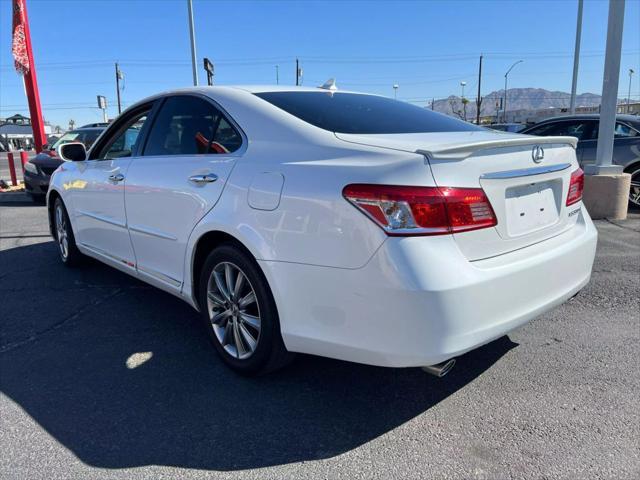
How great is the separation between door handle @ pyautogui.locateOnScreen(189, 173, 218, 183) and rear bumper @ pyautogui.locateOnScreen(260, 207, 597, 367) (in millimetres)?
680

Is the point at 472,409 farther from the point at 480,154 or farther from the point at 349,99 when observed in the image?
the point at 349,99

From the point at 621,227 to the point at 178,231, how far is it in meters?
6.30

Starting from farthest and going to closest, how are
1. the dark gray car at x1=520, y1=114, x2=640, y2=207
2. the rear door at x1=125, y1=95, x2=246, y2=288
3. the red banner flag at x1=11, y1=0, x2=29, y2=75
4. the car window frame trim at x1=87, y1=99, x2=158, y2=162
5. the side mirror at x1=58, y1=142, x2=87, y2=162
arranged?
the red banner flag at x1=11, y1=0, x2=29, y2=75 < the dark gray car at x1=520, y1=114, x2=640, y2=207 < the side mirror at x1=58, y1=142, x2=87, y2=162 < the car window frame trim at x1=87, y1=99, x2=158, y2=162 < the rear door at x1=125, y1=95, x2=246, y2=288

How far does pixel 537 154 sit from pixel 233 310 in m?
1.83

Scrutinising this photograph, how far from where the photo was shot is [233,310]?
9.80ft

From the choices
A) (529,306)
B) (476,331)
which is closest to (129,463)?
(476,331)

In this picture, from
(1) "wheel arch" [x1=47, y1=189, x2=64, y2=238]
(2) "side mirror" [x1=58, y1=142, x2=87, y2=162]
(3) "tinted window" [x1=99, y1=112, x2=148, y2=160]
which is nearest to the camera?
(3) "tinted window" [x1=99, y1=112, x2=148, y2=160]

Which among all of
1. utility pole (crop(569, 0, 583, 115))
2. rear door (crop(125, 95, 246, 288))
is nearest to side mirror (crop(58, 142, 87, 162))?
rear door (crop(125, 95, 246, 288))

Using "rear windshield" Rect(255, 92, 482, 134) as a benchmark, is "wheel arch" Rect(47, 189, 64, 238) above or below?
below

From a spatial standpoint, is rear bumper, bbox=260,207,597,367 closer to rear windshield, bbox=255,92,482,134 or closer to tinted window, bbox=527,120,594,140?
rear windshield, bbox=255,92,482,134

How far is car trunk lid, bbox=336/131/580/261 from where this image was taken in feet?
7.45

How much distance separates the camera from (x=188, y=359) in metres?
3.28

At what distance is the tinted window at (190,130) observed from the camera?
10.1ft

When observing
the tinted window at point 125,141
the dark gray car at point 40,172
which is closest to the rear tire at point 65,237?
the tinted window at point 125,141
